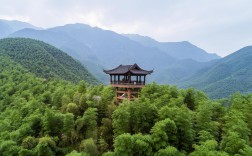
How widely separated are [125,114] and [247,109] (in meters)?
12.5

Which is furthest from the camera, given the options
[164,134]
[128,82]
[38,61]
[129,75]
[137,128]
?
[38,61]

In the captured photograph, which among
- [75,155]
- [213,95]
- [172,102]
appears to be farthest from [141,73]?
[213,95]

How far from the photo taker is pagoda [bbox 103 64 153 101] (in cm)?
2858

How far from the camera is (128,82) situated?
95.2 ft

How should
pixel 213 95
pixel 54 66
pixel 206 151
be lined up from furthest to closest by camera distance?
pixel 213 95
pixel 54 66
pixel 206 151

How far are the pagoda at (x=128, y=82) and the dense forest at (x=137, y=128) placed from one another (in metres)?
1.27

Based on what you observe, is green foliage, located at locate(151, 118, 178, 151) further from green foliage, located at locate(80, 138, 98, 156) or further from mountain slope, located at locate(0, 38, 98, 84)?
mountain slope, located at locate(0, 38, 98, 84)

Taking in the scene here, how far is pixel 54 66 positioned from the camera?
8119cm

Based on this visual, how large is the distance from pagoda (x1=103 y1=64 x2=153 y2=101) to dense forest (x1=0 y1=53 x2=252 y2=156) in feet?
4.17

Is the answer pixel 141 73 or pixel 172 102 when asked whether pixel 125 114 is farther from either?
pixel 141 73

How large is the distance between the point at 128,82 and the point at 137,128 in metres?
8.94

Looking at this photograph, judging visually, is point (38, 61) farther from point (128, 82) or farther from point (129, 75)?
point (129, 75)

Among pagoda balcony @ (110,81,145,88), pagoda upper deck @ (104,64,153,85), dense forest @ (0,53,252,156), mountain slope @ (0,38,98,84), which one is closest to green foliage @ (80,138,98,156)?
dense forest @ (0,53,252,156)

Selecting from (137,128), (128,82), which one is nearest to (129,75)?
(128,82)
